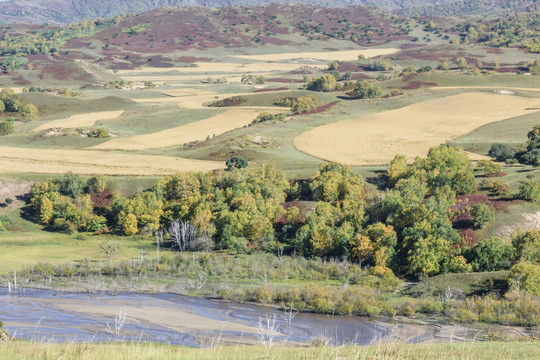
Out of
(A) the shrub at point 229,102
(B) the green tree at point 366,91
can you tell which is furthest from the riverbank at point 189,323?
(A) the shrub at point 229,102

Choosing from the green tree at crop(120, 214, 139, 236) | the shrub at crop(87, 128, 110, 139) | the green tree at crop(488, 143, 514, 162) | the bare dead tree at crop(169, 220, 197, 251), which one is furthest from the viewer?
the shrub at crop(87, 128, 110, 139)

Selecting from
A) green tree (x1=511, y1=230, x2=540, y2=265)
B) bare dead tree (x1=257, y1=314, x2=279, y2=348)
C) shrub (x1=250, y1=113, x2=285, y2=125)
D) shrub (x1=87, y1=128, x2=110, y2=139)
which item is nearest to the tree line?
green tree (x1=511, y1=230, x2=540, y2=265)

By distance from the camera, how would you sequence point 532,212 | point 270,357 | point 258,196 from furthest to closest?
point 258,196
point 532,212
point 270,357

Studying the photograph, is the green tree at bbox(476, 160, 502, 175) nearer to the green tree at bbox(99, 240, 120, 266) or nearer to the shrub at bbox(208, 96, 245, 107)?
the green tree at bbox(99, 240, 120, 266)

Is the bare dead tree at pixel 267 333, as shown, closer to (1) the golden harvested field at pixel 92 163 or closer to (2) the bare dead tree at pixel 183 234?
(2) the bare dead tree at pixel 183 234

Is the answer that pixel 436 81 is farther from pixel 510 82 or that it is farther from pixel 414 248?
pixel 414 248

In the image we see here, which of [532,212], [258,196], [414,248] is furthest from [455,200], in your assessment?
[258,196]

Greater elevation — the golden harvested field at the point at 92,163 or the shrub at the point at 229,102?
the shrub at the point at 229,102
